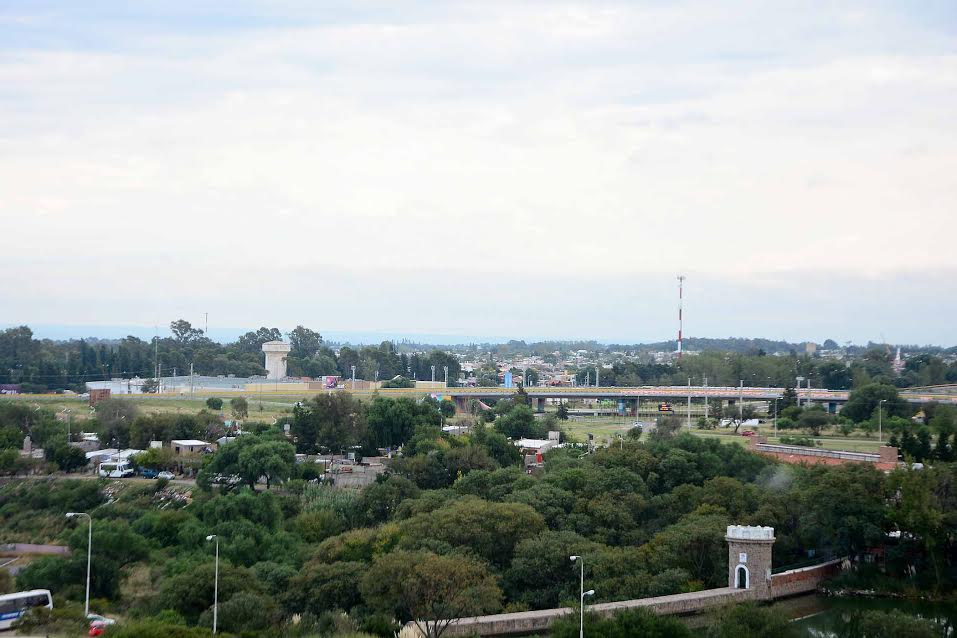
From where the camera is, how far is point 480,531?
24438mm

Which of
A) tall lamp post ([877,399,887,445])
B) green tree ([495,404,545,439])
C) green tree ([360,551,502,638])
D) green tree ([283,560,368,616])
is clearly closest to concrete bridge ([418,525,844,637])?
green tree ([360,551,502,638])

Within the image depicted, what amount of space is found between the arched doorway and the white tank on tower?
202 ft

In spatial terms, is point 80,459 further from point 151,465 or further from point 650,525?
point 650,525

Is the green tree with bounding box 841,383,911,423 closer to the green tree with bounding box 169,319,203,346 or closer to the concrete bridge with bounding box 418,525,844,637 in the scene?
the concrete bridge with bounding box 418,525,844,637

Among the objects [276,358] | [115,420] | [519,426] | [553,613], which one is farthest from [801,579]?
[276,358]

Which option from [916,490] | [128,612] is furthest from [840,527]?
[128,612]

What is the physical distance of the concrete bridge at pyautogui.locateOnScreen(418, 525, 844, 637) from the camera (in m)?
20.3

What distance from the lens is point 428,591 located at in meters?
20.2

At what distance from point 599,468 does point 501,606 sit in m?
9.81

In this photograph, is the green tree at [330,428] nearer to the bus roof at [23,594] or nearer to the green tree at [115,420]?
the green tree at [115,420]

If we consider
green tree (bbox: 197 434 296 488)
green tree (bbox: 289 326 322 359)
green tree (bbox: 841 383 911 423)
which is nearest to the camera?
green tree (bbox: 197 434 296 488)

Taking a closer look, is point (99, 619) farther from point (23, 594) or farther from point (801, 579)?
point (801, 579)

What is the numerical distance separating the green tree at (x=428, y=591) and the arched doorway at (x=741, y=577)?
5.35 metres

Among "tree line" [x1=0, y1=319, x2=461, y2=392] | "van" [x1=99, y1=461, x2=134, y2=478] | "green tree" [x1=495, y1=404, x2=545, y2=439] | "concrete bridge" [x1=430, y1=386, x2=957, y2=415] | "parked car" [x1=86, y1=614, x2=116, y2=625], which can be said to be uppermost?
"tree line" [x1=0, y1=319, x2=461, y2=392]
